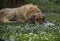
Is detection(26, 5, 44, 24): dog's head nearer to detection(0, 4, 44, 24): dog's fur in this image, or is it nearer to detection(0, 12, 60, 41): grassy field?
detection(0, 4, 44, 24): dog's fur

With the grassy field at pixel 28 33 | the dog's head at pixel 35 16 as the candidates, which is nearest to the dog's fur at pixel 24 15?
the dog's head at pixel 35 16

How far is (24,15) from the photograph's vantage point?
16.2 metres

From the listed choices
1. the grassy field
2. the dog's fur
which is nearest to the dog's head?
the dog's fur

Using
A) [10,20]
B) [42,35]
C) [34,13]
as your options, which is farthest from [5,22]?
[42,35]

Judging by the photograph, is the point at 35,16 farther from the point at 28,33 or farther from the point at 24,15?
the point at 28,33

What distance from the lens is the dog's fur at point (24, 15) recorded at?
15735 mm

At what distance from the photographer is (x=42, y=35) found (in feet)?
40.1

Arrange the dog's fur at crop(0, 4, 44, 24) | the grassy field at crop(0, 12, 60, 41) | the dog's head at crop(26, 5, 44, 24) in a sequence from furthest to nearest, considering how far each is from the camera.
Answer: the dog's fur at crop(0, 4, 44, 24)
the dog's head at crop(26, 5, 44, 24)
the grassy field at crop(0, 12, 60, 41)

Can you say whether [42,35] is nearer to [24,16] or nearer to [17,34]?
[17,34]

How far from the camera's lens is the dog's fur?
15.7 m

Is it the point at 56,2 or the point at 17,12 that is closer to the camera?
the point at 17,12

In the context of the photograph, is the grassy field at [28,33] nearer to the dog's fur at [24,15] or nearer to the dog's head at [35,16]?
the dog's head at [35,16]

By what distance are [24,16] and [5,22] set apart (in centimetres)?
119

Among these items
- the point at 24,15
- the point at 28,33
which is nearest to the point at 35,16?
the point at 24,15
